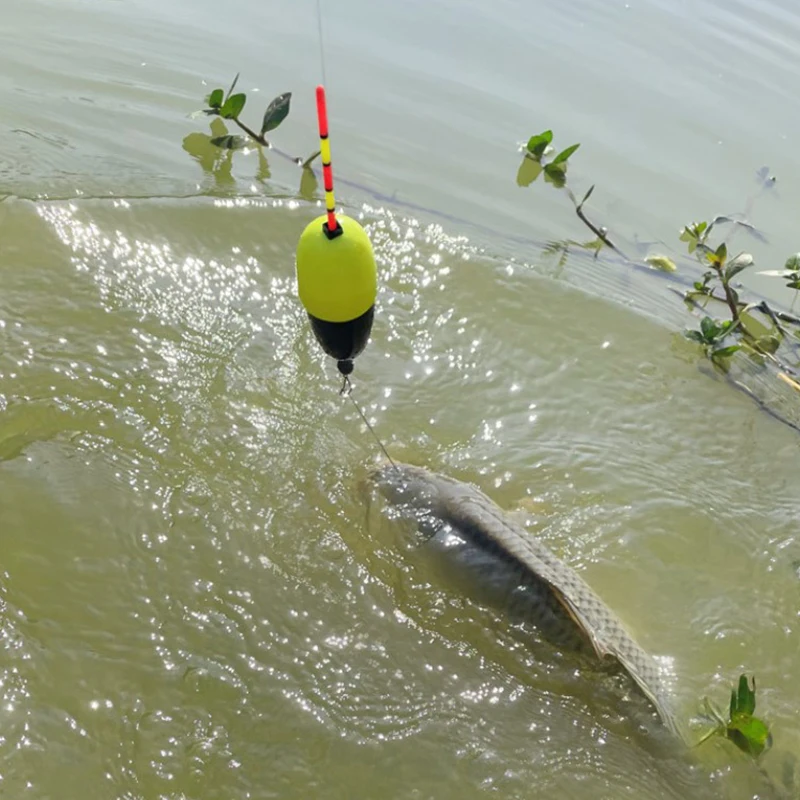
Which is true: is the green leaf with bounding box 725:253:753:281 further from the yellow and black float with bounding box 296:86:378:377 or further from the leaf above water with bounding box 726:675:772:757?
the yellow and black float with bounding box 296:86:378:377

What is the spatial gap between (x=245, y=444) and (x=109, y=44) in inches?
203

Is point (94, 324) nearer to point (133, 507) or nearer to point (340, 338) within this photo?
point (133, 507)

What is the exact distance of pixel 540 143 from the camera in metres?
6.54

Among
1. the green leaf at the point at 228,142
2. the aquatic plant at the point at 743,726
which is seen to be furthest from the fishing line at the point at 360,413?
the green leaf at the point at 228,142

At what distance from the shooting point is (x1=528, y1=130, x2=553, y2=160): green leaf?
6497 mm

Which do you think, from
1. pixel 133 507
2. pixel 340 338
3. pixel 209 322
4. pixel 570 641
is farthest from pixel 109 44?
pixel 570 641

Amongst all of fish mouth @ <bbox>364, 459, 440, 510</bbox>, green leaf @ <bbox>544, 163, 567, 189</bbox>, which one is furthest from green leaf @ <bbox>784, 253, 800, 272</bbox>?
fish mouth @ <bbox>364, 459, 440, 510</bbox>

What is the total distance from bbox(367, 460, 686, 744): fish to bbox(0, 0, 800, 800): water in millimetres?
150

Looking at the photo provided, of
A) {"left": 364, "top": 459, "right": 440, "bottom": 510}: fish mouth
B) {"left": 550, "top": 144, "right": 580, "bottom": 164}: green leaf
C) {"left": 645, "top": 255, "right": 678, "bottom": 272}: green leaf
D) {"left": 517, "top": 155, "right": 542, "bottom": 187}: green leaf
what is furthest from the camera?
{"left": 517, "top": 155, "right": 542, "bottom": 187}: green leaf

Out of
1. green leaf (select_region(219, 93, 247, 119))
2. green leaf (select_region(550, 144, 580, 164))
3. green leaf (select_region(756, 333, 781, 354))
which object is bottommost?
green leaf (select_region(756, 333, 781, 354))

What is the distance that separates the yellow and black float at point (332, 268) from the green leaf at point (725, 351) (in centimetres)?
318

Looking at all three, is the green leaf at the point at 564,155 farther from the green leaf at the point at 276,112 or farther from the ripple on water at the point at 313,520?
the green leaf at the point at 276,112

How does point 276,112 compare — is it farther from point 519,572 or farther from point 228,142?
point 519,572

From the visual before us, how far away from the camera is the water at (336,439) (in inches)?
126
